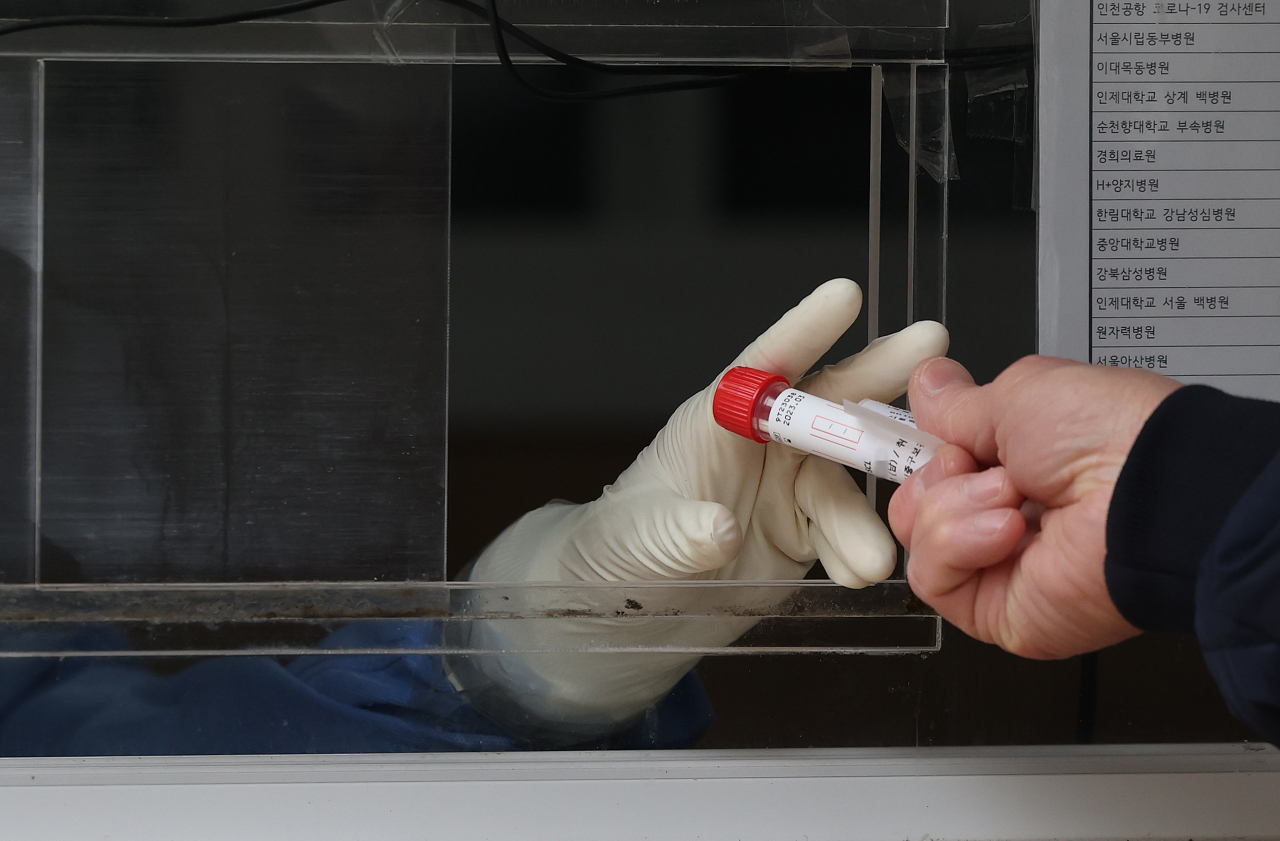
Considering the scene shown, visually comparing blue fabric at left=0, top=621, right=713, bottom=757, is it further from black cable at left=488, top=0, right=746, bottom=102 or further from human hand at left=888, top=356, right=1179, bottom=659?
black cable at left=488, top=0, right=746, bottom=102

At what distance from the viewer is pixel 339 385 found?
788 millimetres

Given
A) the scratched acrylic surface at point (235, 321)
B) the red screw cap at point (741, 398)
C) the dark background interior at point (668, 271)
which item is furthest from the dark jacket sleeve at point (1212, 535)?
the scratched acrylic surface at point (235, 321)

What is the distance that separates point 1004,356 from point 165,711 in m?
0.92

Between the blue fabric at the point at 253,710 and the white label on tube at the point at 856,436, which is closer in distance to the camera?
the white label on tube at the point at 856,436

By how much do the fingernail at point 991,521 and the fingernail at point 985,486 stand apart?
0.04 feet

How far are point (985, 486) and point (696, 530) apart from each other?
23 centimetres

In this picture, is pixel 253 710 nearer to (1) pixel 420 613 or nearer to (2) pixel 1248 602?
(1) pixel 420 613

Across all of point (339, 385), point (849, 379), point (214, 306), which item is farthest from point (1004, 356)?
point (214, 306)

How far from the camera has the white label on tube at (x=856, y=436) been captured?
0.60 meters

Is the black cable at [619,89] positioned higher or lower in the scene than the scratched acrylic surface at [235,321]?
higher

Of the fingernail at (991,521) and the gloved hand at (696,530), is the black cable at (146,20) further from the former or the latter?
the fingernail at (991,521)

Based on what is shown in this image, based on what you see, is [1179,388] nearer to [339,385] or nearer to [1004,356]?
[1004,356]

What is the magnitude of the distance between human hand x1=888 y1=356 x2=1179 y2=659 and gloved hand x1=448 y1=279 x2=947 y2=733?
10cm

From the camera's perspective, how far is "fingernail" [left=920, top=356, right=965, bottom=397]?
599 millimetres
